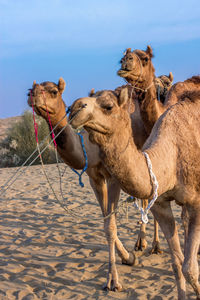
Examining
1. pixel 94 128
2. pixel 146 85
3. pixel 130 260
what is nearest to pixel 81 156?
pixel 146 85

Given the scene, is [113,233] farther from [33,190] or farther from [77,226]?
[33,190]

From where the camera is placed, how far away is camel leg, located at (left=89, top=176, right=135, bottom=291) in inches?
180

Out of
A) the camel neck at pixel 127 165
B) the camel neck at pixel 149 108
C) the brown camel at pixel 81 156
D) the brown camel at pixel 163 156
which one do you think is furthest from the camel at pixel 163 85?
the camel neck at pixel 127 165

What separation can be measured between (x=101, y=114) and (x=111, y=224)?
8.28ft

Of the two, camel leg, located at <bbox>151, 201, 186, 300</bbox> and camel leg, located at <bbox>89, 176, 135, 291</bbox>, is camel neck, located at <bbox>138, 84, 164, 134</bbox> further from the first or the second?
camel leg, located at <bbox>151, 201, 186, 300</bbox>

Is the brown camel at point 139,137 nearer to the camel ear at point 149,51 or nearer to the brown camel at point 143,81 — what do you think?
the brown camel at point 143,81

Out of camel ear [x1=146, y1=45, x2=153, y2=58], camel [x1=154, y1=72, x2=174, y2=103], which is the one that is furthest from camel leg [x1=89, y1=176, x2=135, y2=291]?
camel ear [x1=146, y1=45, x2=153, y2=58]

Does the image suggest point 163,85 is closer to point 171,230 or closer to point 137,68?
point 137,68

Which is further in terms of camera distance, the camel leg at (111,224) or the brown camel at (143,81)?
the brown camel at (143,81)

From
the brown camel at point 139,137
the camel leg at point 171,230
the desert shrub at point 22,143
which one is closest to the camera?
the camel leg at point 171,230

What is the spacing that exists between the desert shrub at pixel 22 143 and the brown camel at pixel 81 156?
12.8 meters

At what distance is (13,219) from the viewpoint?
812cm

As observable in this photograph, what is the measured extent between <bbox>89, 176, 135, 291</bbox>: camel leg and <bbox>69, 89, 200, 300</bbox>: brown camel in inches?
37.7

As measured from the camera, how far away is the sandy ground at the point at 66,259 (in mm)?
4484
